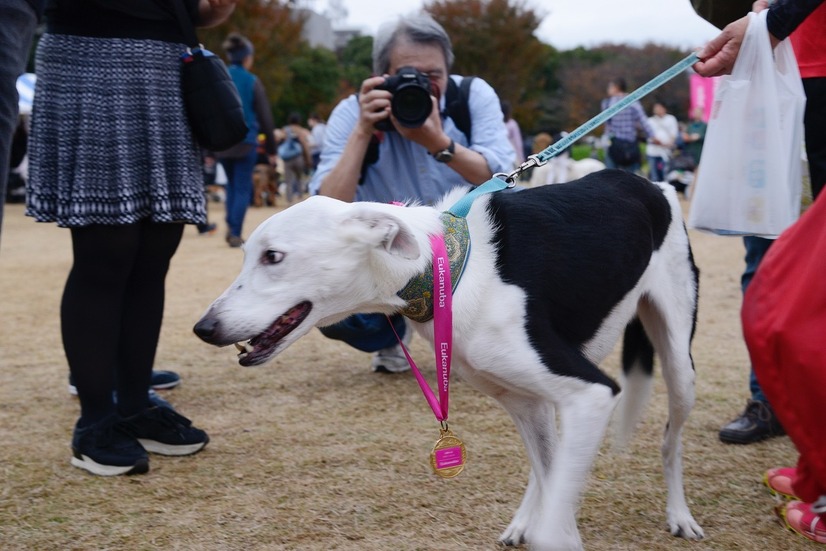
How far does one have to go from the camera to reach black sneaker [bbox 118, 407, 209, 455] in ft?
10.3

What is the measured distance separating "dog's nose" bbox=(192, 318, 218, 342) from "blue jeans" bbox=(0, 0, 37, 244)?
50cm

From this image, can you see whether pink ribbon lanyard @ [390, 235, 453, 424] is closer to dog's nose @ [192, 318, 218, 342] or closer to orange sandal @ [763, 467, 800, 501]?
dog's nose @ [192, 318, 218, 342]

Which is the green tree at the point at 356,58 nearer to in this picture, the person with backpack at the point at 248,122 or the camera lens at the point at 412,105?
the person with backpack at the point at 248,122

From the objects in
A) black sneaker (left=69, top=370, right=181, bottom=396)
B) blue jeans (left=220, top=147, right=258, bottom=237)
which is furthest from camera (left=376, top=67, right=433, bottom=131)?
blue jeans (left=220, top=147, right=258, bottom=237)

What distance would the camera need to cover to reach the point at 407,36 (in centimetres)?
350

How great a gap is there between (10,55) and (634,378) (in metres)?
2.05

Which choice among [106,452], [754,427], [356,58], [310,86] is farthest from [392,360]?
[356,58]

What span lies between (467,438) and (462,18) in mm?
41047

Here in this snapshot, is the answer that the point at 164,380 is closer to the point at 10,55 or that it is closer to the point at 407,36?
the point at 407,36

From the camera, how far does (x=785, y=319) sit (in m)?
1.77

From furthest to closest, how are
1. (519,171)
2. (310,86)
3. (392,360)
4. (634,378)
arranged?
1. (310,86)
2. (392,360)
3. (634,378)
4. (519,171)

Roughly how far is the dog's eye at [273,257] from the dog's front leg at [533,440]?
2.54ft

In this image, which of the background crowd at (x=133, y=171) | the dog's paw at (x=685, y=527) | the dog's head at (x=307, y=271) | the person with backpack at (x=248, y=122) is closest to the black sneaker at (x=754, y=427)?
the background crowd at (x=133, y=171)

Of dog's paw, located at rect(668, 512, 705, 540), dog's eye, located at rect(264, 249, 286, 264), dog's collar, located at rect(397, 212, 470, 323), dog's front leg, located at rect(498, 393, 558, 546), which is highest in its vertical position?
dog's eye, located at rect(264, 249, 286, 264)
